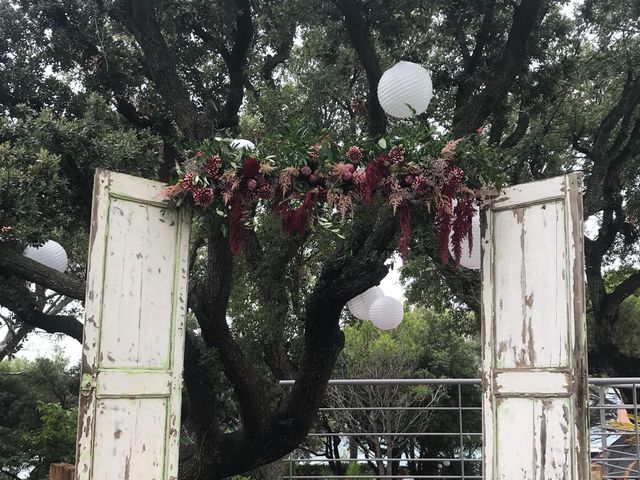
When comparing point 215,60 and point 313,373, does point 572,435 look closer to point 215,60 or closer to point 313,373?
point 313,373

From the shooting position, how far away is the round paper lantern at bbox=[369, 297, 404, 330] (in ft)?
16.4

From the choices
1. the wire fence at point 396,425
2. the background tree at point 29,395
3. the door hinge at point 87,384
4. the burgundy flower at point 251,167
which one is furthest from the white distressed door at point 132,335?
the wire fence at point 396,425

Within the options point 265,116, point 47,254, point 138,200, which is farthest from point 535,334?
point 265,116

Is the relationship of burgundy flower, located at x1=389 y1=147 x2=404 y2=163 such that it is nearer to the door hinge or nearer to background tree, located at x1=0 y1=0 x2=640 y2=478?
background tree, located at x1=0 y1=0 x2=640 y2=478

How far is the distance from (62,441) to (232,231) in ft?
13.3

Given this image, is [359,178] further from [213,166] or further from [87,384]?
[87,384]

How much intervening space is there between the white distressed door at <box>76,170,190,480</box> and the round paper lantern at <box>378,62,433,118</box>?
156 cm

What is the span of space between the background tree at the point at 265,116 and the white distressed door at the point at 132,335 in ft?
2.24

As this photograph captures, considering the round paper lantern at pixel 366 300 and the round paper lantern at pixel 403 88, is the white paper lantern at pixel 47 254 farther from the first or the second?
the round paper lantern at pixel 403 88

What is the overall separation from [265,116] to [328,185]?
9.83ft

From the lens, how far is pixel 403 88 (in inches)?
151

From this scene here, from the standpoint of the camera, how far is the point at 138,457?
2.70m

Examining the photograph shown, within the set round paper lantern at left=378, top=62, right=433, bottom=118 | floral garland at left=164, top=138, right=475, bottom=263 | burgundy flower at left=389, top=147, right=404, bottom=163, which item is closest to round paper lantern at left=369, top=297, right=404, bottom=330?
round paper lantern at left=378, top=62, right=433, bottom=118

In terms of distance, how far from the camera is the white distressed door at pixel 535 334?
2439 millimetres
